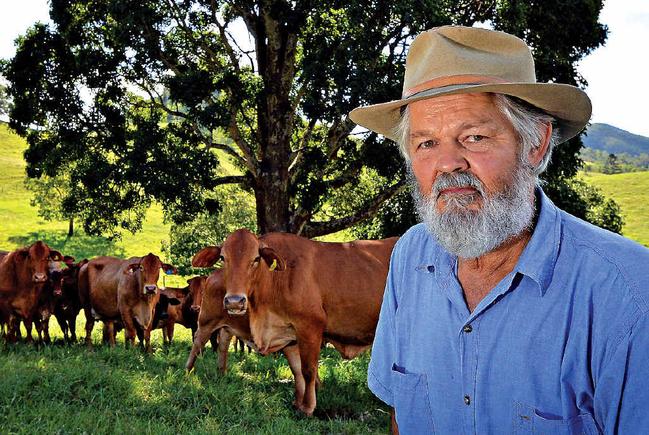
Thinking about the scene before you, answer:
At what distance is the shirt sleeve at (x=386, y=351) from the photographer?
2.84 metres

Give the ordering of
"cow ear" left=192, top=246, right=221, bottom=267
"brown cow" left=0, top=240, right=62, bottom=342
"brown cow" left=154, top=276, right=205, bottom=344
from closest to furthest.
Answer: "cow ear" left=192, top=246, right=221, bottom=267
"brown cow" left=0, top=240, right=62, bottom=342
"brown cow" left=154, top=276, right=205, bottom=344

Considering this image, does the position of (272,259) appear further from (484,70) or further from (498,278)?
(484,70)

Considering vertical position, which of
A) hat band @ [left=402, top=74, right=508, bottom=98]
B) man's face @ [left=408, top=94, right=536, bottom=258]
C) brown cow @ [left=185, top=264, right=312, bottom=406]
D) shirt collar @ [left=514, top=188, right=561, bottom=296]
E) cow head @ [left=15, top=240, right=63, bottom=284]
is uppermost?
hat band @ [left=402, top=74, right=508, bottom=98]

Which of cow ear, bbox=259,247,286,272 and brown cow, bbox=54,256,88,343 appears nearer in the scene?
cow ear, bbox=259,247,286,272

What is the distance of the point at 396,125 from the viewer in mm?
3105

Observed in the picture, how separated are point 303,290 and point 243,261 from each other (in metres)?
0.97

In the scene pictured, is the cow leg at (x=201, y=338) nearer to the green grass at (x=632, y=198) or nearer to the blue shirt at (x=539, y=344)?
the blue shirt at (x=539, y=344)

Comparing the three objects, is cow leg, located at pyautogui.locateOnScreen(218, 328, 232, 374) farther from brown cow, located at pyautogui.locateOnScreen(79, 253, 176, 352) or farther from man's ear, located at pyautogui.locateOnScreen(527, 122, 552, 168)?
man's ear, located at pyautogui.locateOnScreen(527, 122, 552, 168)

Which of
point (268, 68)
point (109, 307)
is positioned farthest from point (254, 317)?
point (268, 68)

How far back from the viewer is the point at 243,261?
8703mm

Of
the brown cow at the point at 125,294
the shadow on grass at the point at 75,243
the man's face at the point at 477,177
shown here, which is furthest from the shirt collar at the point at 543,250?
the shadow on grass at the point at 75,243

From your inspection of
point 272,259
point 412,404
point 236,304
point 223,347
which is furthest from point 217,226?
point 412,404

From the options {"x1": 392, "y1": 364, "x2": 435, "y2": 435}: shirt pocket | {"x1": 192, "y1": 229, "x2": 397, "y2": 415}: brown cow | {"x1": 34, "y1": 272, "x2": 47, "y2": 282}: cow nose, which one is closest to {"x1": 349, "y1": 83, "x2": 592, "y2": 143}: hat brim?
{"x1": 392, "y1": 364, "x2": 435, "y2": 435}: shirt pocket

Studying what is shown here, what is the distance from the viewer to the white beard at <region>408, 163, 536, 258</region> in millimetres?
2543
